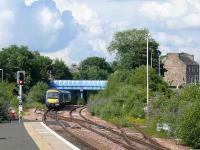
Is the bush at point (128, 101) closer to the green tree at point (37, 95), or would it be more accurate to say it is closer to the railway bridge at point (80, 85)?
the green tree at point (37, 95)

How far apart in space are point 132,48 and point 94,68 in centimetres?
4035

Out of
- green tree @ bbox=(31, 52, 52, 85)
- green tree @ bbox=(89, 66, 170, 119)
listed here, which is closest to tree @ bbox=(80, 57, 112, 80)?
green tree @ bbox=(31, 52, 52, 85)

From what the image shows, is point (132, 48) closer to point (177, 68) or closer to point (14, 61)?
point (177, 68)

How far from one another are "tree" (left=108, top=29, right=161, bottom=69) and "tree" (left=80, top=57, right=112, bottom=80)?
30345mm

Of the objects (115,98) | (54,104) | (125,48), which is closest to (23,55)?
(125,48)

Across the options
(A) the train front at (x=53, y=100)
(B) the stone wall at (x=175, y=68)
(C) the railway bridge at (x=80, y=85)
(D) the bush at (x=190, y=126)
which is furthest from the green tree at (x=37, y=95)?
(D) the bush at (x=190, y=126)

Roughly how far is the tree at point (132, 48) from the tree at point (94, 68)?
3035cm

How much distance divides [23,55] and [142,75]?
60.5m

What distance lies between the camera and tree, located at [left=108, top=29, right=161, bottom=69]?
128500 millimetres

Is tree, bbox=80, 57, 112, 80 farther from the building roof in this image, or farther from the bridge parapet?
the bridge parapet

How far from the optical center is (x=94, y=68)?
572 feet

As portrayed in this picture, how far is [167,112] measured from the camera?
37156 millimetres

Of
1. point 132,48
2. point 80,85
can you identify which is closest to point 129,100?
point 80,85

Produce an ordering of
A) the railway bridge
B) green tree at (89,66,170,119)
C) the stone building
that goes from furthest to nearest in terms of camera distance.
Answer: the stone building, the railway bridge, green tree at (89,66,170,119)
